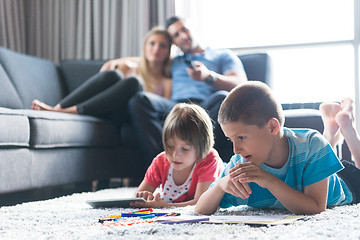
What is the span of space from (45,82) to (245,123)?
2.17 m

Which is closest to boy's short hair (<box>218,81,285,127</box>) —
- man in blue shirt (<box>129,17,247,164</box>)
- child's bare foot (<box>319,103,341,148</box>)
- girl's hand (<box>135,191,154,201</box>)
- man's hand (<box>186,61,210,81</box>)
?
girl's hand (<box>135,191,154,201</box>)

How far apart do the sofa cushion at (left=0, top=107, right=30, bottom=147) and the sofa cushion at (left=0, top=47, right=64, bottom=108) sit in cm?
82

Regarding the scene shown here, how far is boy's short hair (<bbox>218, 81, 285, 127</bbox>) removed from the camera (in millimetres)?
1156

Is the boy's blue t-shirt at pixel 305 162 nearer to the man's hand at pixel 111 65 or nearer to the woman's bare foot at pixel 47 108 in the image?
the woman's bare foot at pixel 47 108

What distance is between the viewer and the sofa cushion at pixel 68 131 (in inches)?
80.4

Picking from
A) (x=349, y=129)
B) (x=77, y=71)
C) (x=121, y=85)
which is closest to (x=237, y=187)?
(x=349, y=129)

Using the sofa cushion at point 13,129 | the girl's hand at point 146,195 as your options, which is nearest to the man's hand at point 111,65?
the sofa cushion at point 13,129

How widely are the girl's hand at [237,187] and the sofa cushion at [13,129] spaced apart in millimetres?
→ 1023

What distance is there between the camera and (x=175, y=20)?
2873 millimetres

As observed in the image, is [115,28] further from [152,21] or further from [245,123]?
[245,123]

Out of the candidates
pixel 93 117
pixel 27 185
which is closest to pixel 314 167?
pixel 27 185

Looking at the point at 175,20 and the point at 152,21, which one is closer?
the point at 175,20

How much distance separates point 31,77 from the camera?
9.52ft

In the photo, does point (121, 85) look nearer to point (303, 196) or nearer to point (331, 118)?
point (331, 118)
